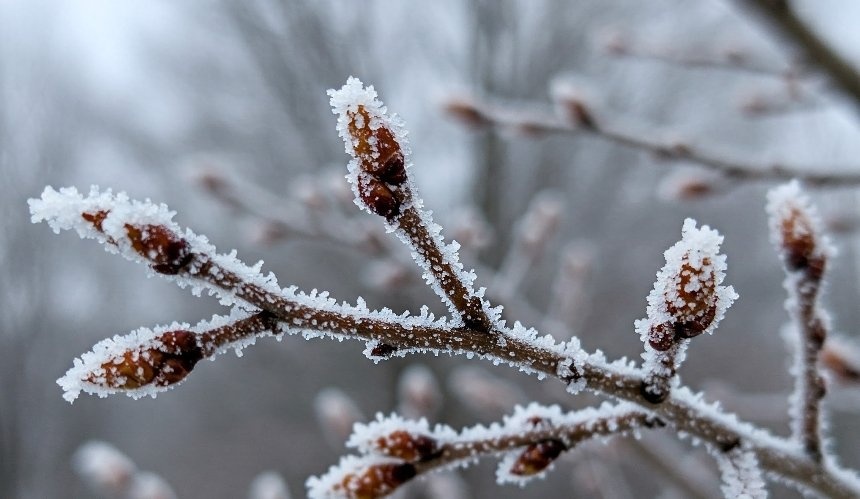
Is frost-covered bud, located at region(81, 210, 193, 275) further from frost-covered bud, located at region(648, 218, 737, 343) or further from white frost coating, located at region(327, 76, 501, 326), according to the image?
frost-covered bud, located at region(648, 218, 737, 343)

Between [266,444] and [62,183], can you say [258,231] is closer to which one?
[62,183]

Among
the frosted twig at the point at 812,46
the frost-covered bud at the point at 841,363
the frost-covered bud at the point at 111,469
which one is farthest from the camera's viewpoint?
the frost-covered bud at the point at 111,469

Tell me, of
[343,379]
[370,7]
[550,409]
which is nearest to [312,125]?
[370,7]

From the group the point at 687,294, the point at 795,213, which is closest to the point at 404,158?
the point at 687,294

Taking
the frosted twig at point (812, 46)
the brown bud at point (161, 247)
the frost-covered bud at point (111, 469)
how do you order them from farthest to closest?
1. the frost-covered bud at point (111, 469)
2. the frosted twig at point (812, 46)
3. the brown bud at point (161, 247)

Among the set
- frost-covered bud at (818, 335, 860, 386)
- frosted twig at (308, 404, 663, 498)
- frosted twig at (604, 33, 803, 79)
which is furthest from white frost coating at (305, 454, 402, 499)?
frosted twig at (604, 33, 803, 79)

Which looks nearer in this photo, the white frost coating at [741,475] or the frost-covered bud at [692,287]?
the frost-covered bud at [692,287]

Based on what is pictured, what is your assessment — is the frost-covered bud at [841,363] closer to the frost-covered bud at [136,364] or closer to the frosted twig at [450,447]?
the frosted twig at [450,447]

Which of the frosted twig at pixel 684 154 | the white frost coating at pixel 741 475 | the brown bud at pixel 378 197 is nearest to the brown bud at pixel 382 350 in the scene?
the brown bud at pixel 378 197
